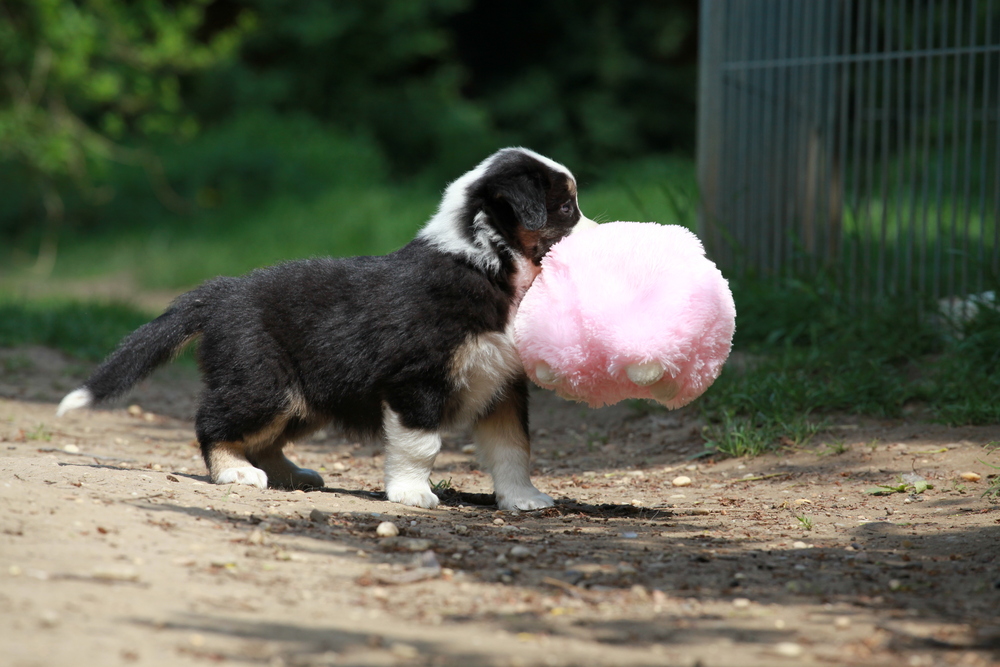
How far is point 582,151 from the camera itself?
1938cm

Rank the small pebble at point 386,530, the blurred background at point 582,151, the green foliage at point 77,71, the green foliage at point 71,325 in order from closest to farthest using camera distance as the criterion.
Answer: the small pebble at point 386,530, the blurred background at point 582,151, the green foliage at point 71,325, the green foliage at point 77,71

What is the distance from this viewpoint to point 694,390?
3.85 metres

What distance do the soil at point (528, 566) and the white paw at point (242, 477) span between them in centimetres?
15

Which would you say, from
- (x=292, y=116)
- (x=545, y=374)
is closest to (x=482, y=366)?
(x=545, y=374)

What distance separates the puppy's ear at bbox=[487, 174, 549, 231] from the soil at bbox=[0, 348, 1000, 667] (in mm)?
1210

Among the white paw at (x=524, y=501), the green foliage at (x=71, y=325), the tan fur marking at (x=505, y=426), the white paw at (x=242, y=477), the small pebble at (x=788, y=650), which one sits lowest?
the green foliage at (x=71, y=325)

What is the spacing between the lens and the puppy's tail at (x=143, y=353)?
436cm

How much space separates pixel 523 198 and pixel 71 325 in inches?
210

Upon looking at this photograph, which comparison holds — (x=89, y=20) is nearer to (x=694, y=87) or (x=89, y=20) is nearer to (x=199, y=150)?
(x=199, y=150)

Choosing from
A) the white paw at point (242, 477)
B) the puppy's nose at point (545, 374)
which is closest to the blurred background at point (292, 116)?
the puppy's nose at point (545, 374)

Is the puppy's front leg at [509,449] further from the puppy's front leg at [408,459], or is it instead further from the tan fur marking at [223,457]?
the tan fur marking at [223,457]

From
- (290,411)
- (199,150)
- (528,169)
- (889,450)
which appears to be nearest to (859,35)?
(889,450)

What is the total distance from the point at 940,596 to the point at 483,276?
2.05 meters

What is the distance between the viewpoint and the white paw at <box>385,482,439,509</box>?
162 inches
